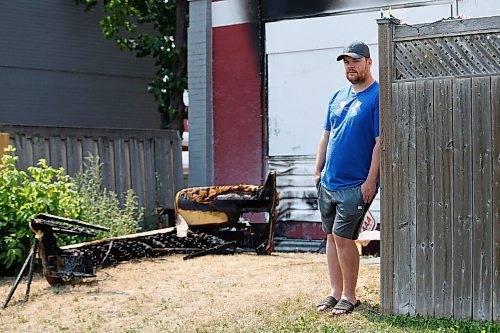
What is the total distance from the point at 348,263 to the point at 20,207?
435cm

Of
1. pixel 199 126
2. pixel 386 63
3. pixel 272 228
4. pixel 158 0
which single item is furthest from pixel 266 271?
pixel 158 0

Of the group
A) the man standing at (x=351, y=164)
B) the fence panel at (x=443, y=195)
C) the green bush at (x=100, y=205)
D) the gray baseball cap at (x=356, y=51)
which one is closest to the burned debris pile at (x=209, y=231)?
the green bush at (x=100, y=205)

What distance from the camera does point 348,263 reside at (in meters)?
6.15

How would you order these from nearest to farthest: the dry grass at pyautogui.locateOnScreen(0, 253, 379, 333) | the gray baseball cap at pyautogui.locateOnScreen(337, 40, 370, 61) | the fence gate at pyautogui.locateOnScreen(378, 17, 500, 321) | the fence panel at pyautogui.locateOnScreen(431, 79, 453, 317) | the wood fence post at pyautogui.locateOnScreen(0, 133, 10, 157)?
the fence gate at pyautogui.locateOnScreen(378, 17, 500, 321)
the fence panel at pyautogui.locateOnScreen(431, 79, 453, 317)
the gray baseball cap at pyautogui.locateOnScreen(337, 40, 370, 61)
the dry grass at pyautogui.locateOnScreen(0, 253, 379, 333)
the wood fence post at pyautogui.locateOnScreen(0, 133, 10, 157)

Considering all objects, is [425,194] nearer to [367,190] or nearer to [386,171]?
[386,171]

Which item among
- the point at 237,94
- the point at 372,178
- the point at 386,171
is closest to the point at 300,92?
the point at 237,94

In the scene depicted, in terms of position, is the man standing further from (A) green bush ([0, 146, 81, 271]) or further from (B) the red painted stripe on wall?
(B) the red painted stripe on wall

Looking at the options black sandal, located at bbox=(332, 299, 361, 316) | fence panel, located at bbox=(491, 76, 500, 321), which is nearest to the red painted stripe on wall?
black sandal, located at bbox=(332, 299, 361, 316)

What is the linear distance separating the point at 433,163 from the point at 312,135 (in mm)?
5460

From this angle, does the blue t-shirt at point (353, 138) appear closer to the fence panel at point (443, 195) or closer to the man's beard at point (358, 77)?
the man's beard at point (358, 77)

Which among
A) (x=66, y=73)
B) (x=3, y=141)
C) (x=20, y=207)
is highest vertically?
(x=66, y=73)

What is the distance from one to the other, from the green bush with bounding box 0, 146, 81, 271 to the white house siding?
3.20m

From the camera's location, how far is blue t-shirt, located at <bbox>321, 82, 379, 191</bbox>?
6.08 meters

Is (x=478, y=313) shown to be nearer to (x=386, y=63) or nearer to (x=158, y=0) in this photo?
(x=386, y=63)
